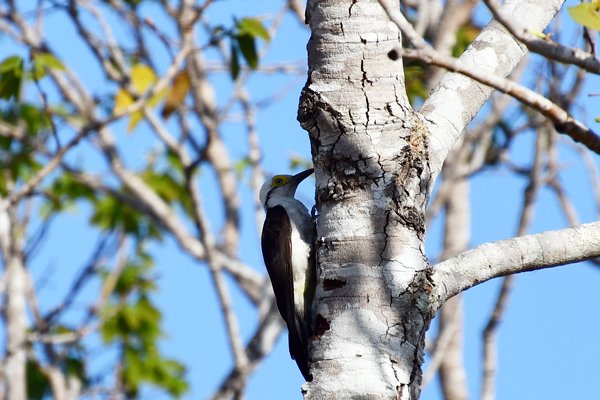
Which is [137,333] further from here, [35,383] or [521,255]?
[521,255]

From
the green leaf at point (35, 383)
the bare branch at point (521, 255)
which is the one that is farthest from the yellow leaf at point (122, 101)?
the bare branch at point (521, 255)

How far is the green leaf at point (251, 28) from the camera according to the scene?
6148mm

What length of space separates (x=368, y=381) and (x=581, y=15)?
4.05 feet

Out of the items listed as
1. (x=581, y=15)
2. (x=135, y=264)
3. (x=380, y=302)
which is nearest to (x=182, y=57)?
(x=135, y=264)

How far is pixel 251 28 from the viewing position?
6.14m

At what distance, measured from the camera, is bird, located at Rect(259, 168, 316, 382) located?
4.73m

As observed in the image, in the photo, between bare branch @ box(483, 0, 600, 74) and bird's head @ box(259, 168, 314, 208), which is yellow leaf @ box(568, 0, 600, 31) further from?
bird's head @ box(259, 168, 314, 208)

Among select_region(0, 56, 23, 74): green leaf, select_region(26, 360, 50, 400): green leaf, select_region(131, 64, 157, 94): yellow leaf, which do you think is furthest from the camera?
select_region(26, 360, 50, 400): green leaf

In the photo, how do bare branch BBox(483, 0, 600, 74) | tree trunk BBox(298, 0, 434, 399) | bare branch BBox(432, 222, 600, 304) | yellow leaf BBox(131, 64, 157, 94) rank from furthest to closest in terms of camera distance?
yellow leaf BBox(131, 64, 157, 94)
bare branch BBox(432, 222, 600, 304)
tree trunk BBox(298, 0, 434, 399)
bare branch BBox(483, 0, 600, 74)

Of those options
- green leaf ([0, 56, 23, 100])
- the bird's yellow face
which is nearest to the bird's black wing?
the bird's yellow face

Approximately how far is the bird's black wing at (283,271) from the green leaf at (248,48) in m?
1.24

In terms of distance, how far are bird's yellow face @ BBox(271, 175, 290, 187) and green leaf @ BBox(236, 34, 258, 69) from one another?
790 mm

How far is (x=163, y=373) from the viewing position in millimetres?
10289

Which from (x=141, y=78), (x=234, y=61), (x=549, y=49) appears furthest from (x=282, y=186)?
(x=549, y=49)
